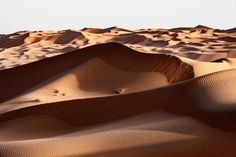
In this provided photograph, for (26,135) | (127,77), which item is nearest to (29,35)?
(127,77)

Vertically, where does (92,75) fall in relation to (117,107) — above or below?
below

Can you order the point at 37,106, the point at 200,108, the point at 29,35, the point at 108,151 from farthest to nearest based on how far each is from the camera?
the point at 29,35
the point at 37,106
the point at 200,108
the point at 108,151

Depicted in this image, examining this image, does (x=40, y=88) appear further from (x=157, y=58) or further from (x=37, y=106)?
(x=157, y=58)

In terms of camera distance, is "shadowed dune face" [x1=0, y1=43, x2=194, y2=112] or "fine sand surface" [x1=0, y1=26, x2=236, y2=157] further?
"shadowed dune face" [x1=0, y1=43, x2=194, y2=112]

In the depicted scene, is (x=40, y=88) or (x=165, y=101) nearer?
(x=165, y=101)

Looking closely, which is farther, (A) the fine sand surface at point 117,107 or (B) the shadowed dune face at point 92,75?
(B) the shadowed dune face at point 92,75

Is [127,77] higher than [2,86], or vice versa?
[127,77]

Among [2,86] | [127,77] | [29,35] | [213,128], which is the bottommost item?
[29,35]

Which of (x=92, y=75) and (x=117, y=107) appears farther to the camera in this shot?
(x=92, y=75)
